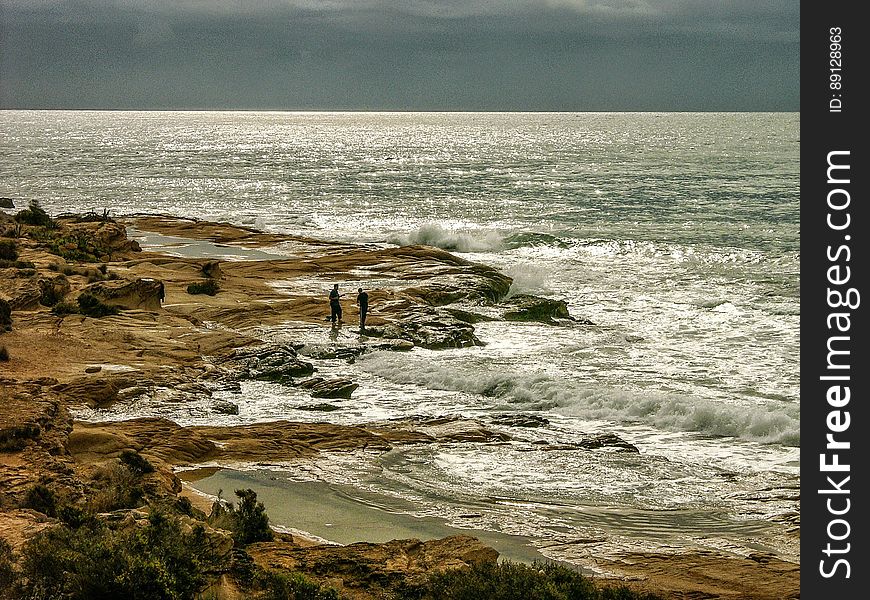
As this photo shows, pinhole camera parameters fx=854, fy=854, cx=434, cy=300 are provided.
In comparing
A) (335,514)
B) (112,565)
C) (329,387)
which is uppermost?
(112,565)

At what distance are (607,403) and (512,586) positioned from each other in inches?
425

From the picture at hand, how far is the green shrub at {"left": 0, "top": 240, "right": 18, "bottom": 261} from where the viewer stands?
2836 centimetres

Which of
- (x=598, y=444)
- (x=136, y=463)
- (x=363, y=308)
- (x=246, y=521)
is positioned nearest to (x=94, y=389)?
(x=136, y=463)

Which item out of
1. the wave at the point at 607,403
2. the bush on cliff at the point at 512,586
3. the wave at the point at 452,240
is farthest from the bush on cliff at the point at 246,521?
the wave at the point at 452,240

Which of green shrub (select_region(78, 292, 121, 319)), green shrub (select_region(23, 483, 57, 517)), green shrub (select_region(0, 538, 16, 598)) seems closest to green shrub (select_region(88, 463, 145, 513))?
green shrub (select_region(23, 483, 57, 517))

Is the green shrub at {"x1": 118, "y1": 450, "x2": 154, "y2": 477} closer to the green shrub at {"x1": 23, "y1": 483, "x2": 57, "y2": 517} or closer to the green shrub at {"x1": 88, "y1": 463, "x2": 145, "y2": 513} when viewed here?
the green shrub at {"x1": 88, "y1": 463, "x2": 145, "y2": 513}

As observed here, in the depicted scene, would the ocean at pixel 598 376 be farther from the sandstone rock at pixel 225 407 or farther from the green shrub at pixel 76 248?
the green shrub at pixel 76 248

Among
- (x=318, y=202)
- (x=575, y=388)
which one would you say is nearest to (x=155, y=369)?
(x=575, y=388)

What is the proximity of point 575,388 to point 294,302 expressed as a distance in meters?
11.5

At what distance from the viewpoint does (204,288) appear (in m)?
28.3

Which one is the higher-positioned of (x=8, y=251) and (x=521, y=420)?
(x=8, y=251)

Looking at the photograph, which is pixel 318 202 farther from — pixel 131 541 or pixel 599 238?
pixel 131 541

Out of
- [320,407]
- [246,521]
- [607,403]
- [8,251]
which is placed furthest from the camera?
[8,251]

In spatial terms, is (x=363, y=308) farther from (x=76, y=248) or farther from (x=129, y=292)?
(x=76, y=248)
